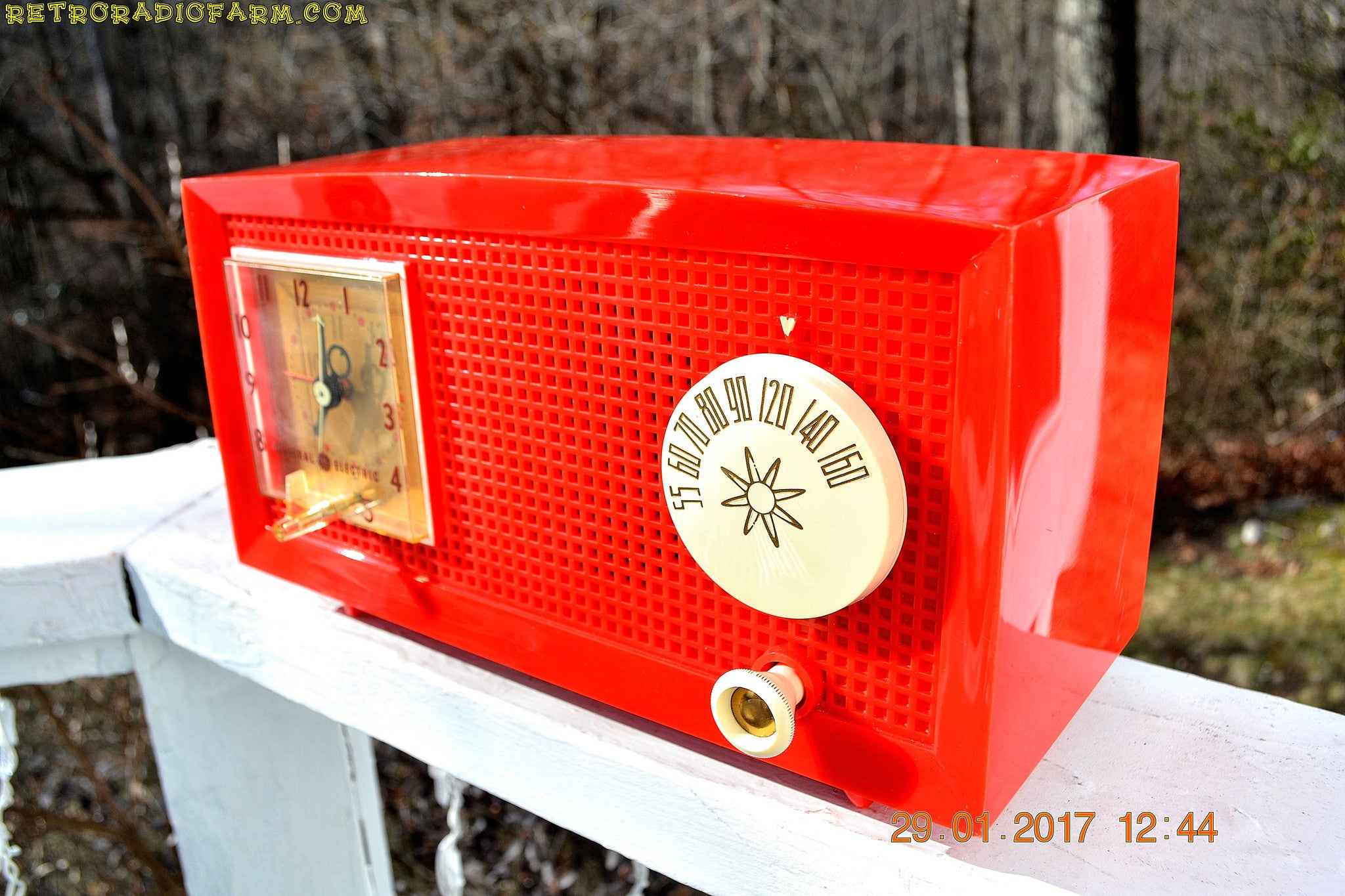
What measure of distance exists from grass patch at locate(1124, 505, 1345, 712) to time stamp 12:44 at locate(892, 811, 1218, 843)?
9.21 ft

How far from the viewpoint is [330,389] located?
0.86 m

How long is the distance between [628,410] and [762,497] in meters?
0.13

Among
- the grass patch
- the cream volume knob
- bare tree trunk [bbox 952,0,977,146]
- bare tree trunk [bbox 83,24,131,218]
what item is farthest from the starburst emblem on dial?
bare tree trunk [bbox 83,24,131,218]

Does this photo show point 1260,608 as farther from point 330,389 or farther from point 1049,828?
point 330,389

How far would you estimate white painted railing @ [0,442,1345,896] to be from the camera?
616 mm

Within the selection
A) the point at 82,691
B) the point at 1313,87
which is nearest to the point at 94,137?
the point at 82,691

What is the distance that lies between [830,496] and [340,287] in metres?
0.46

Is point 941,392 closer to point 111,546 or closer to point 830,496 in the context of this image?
point 830,496

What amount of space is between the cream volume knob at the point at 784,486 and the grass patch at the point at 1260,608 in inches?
116

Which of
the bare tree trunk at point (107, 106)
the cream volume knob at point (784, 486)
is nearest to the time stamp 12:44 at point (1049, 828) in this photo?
the cream volume knob at point (784, 486)

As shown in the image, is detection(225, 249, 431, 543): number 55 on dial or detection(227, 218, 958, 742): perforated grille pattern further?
detection(225, 249, 431, 543): number 55 on dial

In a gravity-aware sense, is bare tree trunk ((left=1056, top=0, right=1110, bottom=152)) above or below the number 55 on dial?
above

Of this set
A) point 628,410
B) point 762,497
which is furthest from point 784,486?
point 628,410

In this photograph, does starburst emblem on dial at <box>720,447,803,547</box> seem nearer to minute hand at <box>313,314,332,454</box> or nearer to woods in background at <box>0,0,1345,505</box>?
minute hand at <box>313,314,332,454</box>
